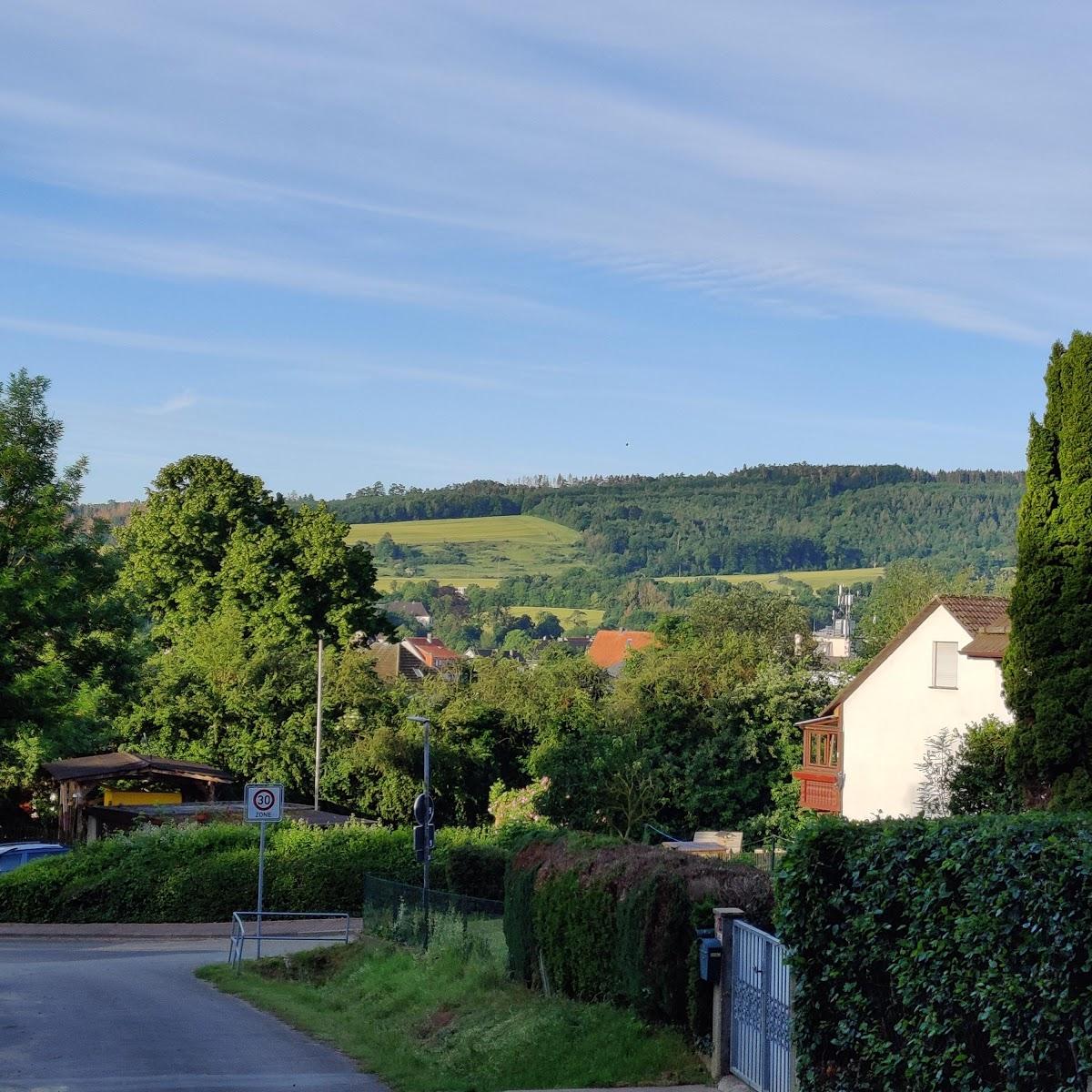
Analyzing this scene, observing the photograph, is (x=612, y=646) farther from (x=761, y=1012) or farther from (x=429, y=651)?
(x=761, y=1012)

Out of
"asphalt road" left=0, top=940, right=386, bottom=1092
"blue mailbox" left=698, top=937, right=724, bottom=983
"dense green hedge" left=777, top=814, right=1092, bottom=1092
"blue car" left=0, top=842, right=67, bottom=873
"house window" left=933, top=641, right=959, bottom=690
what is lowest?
"blue car" left=0, top=842, right=67, bottom=873

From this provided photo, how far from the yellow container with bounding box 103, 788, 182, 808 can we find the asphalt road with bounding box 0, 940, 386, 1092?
20168 mm

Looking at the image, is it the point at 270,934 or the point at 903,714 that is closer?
the point at 270,934

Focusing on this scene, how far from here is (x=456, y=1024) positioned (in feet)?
58.7

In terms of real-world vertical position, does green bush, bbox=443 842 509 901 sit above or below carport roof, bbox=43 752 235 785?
below

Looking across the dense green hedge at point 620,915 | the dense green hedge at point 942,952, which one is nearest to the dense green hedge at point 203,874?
the dense green hedge at point 620,915

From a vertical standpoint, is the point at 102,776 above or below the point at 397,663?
below

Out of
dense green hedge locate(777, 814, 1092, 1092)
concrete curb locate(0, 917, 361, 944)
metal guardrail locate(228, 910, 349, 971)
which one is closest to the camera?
dense green hedge locate(777, 814, 1092, 1092)

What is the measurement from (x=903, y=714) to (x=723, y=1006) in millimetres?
37359

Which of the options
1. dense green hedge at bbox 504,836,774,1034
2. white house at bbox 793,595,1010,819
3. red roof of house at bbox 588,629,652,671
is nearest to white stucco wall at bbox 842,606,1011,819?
white house at bbox 793,595,1010,819

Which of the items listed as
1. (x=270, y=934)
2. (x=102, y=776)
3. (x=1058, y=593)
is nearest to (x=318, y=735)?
(x=102, y=776)

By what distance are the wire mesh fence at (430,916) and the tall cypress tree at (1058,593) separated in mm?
9458

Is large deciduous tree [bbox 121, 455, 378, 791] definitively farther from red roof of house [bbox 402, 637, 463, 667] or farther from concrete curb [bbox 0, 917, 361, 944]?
red roof of house [bbox 402, 637, 463, 667]

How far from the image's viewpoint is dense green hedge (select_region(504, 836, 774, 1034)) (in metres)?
14.1
